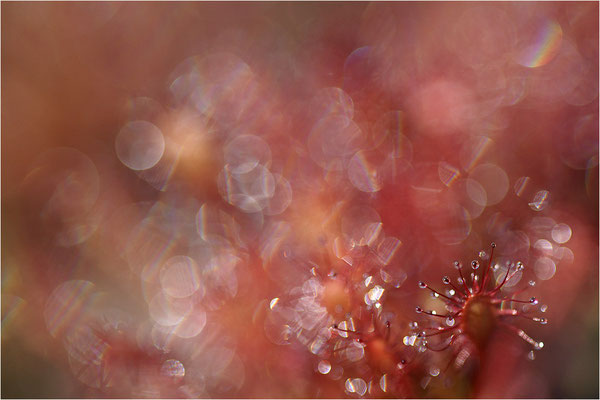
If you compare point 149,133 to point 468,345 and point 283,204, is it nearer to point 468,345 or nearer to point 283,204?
point 283,204

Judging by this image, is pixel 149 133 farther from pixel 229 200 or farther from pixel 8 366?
pixel 8 366

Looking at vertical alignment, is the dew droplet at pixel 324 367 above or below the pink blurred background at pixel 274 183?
below

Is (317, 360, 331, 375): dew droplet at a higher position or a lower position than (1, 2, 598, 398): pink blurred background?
lower

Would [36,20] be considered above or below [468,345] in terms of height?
above

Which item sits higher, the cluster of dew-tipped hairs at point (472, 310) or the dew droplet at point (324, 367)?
the cluster of dew-tipped hairs at point (472, 310)

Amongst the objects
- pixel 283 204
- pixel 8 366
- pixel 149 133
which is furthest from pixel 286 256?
pixel 8 366

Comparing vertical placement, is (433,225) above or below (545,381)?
above

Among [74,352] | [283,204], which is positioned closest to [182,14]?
[283,204]

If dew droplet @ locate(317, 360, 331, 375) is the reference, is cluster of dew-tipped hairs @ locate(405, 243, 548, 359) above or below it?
above

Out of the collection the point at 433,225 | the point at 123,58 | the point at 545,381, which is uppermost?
the point at 123,58
